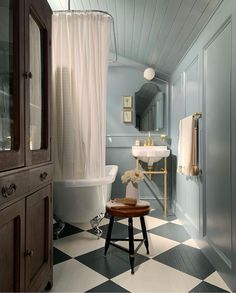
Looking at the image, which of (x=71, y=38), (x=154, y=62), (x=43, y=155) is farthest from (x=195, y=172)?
(x=154, y=62)

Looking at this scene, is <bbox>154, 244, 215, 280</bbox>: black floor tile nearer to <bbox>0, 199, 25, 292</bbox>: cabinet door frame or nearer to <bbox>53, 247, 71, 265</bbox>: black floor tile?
<bbox>53, 247, 71, 265</bbox>: black floor tile

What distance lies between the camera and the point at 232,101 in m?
1.62

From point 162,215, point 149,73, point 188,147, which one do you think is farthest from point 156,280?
point 149,73

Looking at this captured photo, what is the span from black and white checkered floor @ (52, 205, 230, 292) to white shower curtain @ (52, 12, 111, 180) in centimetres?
68

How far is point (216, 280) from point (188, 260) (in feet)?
1.05

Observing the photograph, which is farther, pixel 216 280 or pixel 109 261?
pixel 109 261

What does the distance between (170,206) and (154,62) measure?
2086 millimetres

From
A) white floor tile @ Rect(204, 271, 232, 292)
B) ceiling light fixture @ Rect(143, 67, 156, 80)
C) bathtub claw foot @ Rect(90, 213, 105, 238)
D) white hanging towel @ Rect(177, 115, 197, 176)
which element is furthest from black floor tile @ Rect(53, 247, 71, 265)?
ceiling light fixture @ Rect(143, 67, 156, 80)

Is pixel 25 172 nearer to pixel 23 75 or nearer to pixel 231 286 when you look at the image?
pixel 23 75

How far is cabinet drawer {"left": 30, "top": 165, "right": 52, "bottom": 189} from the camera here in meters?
1.25

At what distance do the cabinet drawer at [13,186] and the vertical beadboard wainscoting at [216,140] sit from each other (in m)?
1.24

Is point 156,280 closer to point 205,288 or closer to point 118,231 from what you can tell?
point 205,288

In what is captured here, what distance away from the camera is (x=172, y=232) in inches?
106

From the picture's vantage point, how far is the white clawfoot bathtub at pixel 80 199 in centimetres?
211
